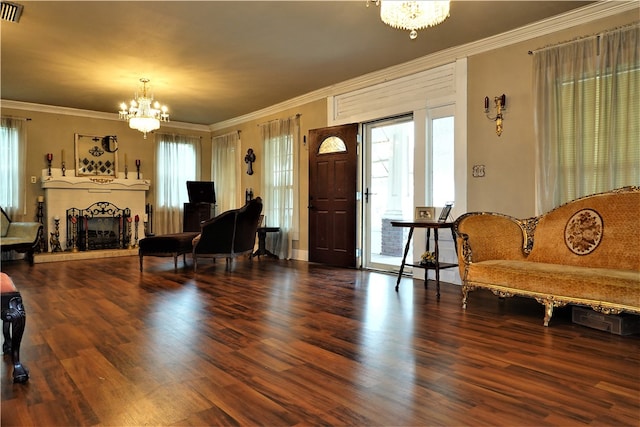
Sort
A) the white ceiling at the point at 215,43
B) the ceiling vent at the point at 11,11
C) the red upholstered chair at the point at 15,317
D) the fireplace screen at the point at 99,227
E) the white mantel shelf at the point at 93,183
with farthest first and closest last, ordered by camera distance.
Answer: the fireplace screen at the point at 99,227 < the white mantel shelf at the point at 93,183 < the white ceiling at the point at 215,43 < the ceiling vent at the point at 11,11 < the red upholstered chair at the point at 15,317

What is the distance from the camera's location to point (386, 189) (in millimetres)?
6539

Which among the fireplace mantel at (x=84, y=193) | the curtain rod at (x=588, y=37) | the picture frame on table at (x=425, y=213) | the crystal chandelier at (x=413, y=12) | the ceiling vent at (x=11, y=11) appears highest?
the ceiling vent at (x=11, y=11)

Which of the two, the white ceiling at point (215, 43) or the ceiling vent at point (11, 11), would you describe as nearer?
the ceiling vent at point (11, 11)

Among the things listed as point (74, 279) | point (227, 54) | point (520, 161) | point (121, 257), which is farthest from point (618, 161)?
point (121, 257)

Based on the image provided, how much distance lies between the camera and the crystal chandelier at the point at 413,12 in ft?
8.57

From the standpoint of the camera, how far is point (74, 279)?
5.19 m

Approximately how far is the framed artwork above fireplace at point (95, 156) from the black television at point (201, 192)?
4.94 ft

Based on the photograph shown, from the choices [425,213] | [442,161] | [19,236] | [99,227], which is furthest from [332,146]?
[19,236]

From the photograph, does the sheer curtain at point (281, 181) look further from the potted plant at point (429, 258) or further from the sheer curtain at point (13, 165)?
the sheer curtain at point (13, 165)

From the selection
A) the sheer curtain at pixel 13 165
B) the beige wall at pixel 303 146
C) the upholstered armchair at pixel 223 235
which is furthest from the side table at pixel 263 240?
the sheer curtain at pixel 13 165

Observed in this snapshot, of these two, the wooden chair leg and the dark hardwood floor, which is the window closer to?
→ the dark hardwood floor

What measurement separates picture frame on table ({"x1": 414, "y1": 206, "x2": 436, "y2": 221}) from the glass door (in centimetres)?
134

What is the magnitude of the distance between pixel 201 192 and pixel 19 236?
10.5 feet

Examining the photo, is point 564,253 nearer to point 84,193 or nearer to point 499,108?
point 499,108
